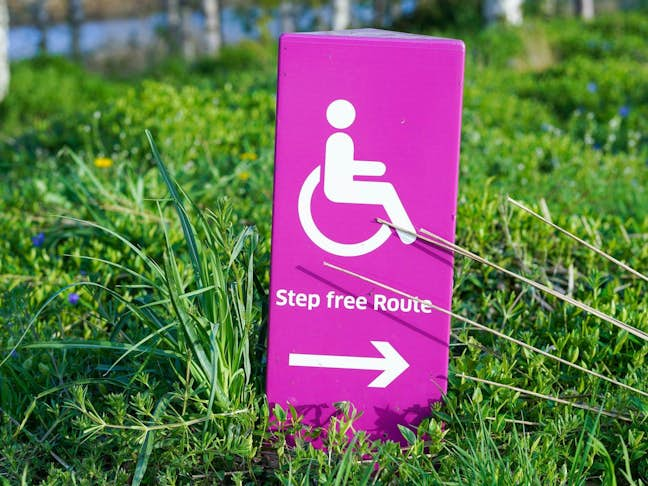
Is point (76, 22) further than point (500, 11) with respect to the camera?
Yes

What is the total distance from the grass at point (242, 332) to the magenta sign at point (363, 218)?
0.09 meters

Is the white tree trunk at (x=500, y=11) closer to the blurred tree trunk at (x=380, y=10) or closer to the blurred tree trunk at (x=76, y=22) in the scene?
the blurred tree trunk at (x=380, y=10)

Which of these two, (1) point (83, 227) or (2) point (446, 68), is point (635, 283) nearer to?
(2) point (446, 68)

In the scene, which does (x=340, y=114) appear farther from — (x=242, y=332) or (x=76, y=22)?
(x=76, y=22)

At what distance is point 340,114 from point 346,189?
194mm

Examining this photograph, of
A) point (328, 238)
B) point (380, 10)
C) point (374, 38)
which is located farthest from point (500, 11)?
point (380, 10)

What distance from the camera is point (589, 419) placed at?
6.88 feet

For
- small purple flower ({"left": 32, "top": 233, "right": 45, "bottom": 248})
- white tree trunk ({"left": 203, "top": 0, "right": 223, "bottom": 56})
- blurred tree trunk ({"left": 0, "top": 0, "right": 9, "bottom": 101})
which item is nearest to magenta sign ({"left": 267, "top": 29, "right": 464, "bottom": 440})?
small purple flower ({"left": 32, "top": 233, "right": 45, "bottom": 248})

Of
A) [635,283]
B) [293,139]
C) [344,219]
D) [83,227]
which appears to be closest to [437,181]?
[344,219]

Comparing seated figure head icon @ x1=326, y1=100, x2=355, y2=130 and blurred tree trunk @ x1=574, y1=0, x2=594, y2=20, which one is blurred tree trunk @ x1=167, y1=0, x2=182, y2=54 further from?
seated figure head icon @ x1=326, y1=100, x2=355, y2=130

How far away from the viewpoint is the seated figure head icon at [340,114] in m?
1.94

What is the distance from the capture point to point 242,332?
2.04 m

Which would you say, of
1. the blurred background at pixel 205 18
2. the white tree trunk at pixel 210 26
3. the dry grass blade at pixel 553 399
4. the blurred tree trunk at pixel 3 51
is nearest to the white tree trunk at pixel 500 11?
the blurred background at pixel 205 18

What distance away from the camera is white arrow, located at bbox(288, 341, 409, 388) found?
206 centimetres
